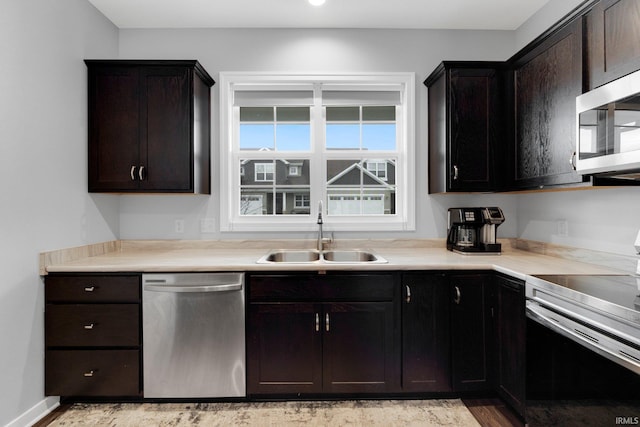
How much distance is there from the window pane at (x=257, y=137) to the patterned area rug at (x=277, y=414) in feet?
6.39

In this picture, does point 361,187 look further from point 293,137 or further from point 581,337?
point 581,337

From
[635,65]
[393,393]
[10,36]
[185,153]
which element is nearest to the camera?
[635,65]

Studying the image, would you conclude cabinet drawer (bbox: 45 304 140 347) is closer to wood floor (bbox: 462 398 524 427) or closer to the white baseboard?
the white baseboard

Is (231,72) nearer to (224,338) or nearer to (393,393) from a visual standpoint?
(224,338)

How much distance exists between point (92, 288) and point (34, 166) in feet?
2.57

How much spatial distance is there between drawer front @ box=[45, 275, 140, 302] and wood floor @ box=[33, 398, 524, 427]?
70cm

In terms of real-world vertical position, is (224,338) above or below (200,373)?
above

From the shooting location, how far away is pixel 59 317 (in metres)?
2.10

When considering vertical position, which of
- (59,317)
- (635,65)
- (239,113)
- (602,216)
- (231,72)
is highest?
(231,72)

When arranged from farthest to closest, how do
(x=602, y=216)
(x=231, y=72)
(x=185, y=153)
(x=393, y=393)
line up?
(x=231, y=72), (x=185, y=153), (x=393, y=393), (x=602, y=216)

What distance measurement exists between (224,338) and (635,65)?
8.19 feet

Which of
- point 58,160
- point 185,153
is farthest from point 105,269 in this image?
point 185,153

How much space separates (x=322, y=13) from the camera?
2.63 metres

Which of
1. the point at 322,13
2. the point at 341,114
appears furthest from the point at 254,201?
the point at 322,13
